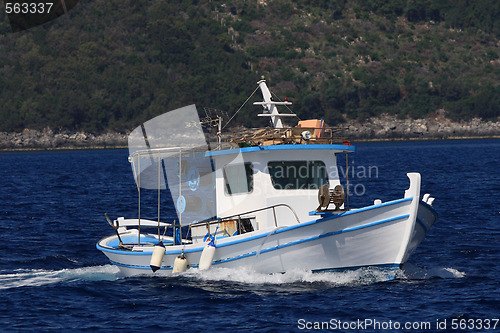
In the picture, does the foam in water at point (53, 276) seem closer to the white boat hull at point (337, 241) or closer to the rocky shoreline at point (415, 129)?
the white boat hull at point (337, 241)

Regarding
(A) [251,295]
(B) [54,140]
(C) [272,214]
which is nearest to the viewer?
(A) [251,295]

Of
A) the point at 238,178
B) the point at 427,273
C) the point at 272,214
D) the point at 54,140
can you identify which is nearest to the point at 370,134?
the point at 54,140

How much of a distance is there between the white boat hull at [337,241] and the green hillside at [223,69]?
124 m

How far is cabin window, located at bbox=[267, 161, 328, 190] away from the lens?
65.4ft

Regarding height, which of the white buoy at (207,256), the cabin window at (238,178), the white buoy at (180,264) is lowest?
the white buoy at (180,264)

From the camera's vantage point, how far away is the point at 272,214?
1947 cm

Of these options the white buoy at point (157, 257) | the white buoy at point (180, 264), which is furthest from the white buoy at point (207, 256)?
the white buoy at point (157, 257)

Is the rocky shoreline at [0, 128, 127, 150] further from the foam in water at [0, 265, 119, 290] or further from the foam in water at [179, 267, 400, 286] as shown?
the foam in water at [179, 267, 400, 286]

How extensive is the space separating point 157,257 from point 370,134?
145 meters

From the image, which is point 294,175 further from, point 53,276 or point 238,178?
point 53,276

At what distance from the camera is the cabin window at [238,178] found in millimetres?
20250

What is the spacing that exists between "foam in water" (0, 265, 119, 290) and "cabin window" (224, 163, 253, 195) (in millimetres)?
4336

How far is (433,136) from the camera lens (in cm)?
16212

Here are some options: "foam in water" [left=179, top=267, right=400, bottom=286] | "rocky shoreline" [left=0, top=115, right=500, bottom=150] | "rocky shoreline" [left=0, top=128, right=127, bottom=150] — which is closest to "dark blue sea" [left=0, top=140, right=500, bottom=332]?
"foam in water" [left=179, top=267, right=400, bottom=286]
